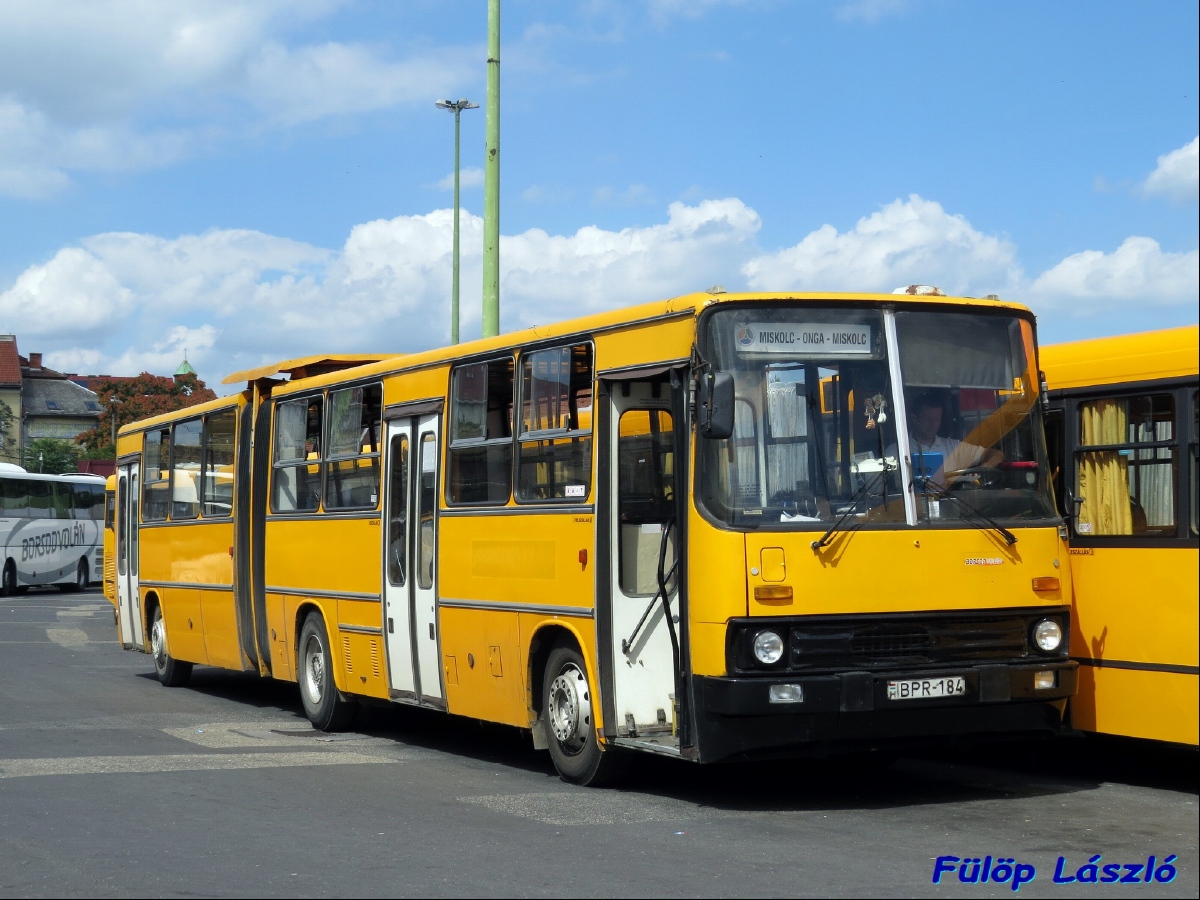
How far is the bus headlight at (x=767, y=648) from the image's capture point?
907cm

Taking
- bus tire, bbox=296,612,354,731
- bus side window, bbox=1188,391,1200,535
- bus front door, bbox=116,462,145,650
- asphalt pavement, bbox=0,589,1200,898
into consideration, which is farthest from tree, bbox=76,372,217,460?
bus side window, bbox=1188,391,1200,535

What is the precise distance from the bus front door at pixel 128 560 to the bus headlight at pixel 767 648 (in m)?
12.6

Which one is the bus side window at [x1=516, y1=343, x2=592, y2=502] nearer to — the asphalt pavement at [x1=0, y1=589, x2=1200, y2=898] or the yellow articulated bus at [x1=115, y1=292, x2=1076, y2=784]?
the yellow articulated bus at [x1=115, y1=292, x2=1076, y2=784]

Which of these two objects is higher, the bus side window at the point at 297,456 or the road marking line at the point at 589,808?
the bus side window at the point at 297,456

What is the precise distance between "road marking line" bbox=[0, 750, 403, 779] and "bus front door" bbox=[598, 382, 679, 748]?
2966 millimetres

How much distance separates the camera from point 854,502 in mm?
9336

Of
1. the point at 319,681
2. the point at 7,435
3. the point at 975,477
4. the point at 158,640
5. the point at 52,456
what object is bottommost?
the point at 319,681

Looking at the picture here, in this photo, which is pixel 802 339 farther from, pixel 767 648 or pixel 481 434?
pixel 481 434

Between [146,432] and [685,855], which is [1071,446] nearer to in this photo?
[685,855]

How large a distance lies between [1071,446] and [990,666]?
68.8 inches

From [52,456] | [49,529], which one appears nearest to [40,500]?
[49,529]

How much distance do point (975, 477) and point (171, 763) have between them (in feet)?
20.4

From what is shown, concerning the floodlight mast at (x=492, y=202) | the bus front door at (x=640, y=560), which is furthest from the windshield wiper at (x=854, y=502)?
the floodlight mast at (x=492, y=202)

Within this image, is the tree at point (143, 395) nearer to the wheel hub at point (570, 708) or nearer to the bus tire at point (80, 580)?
the bus tire at point (80, 580)
